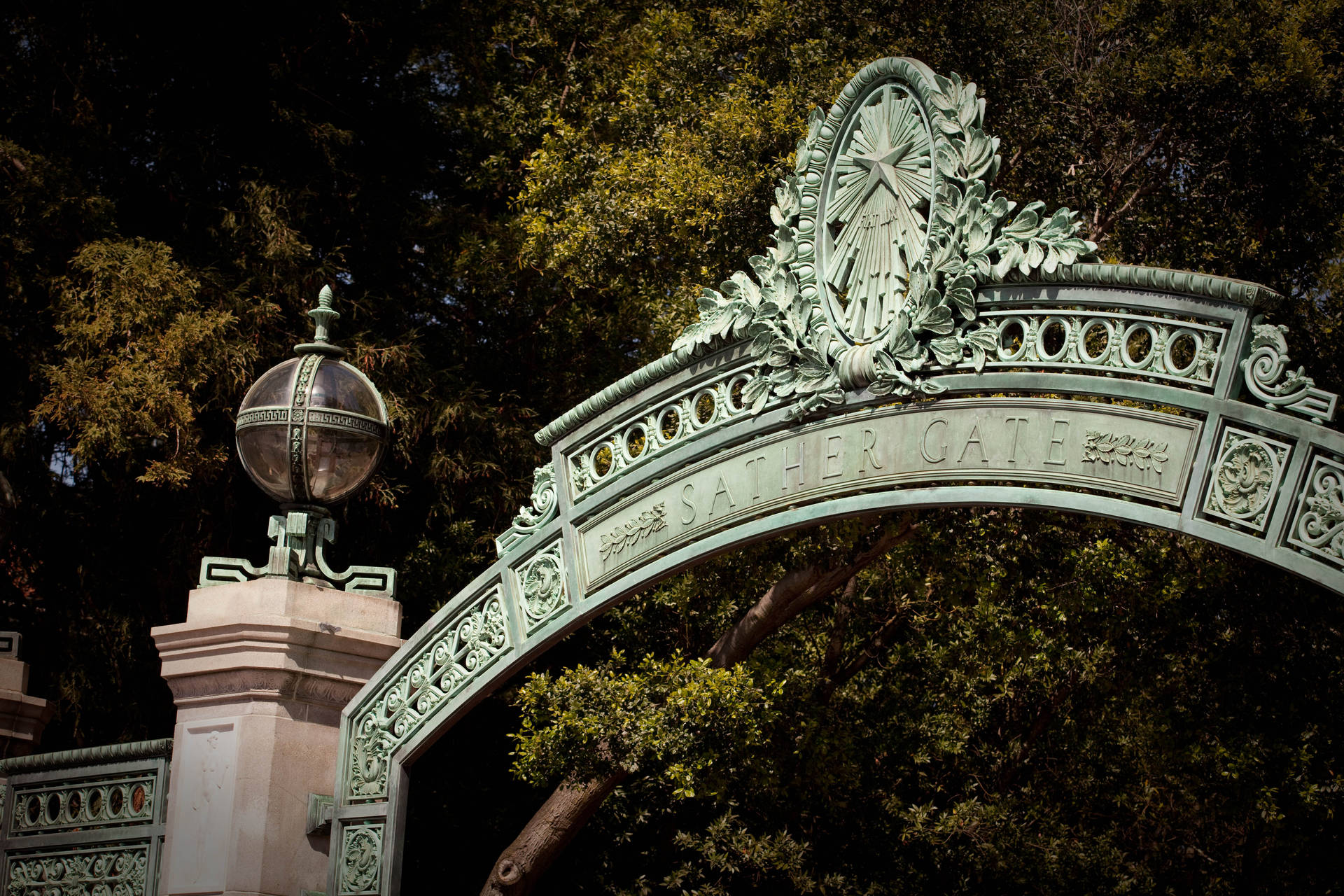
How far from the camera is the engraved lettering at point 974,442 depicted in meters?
5.23

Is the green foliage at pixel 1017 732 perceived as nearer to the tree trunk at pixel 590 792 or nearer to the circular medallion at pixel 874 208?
the tree trunk at pixel 590 792

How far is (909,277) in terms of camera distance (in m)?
5.57

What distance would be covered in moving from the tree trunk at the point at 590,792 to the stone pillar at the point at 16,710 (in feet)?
14.7

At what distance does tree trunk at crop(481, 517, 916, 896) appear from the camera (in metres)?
11.2

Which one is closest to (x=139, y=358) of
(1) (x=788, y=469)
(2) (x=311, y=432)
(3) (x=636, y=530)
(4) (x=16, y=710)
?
(4) (x=16, y=710)

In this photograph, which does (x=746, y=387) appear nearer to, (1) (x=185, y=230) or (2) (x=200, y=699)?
(2) (x=200, y=699)

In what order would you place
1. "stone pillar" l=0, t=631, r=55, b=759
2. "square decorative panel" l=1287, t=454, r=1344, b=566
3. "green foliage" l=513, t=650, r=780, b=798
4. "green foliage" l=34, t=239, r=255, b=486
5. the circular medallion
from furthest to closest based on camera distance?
"green foliage" l=34, t=239, r=255, b=486
"green foliage" l=513, t=650, r=780, b=798
"stone pillar" l=0, t=631, r=55, b=759
the circular medallion
"square decorative panel" l=1287, t=454, r=1344, b=566

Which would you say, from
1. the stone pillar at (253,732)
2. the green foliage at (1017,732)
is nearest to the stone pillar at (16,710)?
the stone pillar at (253,732)

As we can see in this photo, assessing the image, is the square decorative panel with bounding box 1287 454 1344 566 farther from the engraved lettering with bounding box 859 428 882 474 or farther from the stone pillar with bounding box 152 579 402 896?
the stone pillar with bounding box 152 579 402 896

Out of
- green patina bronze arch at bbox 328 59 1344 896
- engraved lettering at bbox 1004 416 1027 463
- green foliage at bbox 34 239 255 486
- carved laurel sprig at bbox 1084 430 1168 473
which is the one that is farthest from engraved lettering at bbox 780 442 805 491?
green foliage at bbox 34 239 255 486

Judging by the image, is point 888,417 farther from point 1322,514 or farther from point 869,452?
point 1322,514

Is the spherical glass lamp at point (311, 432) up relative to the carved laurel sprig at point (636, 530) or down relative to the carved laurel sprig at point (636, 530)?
up

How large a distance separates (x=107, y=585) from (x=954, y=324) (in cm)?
929

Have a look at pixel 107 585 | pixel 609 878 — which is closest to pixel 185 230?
pixel 107 585
